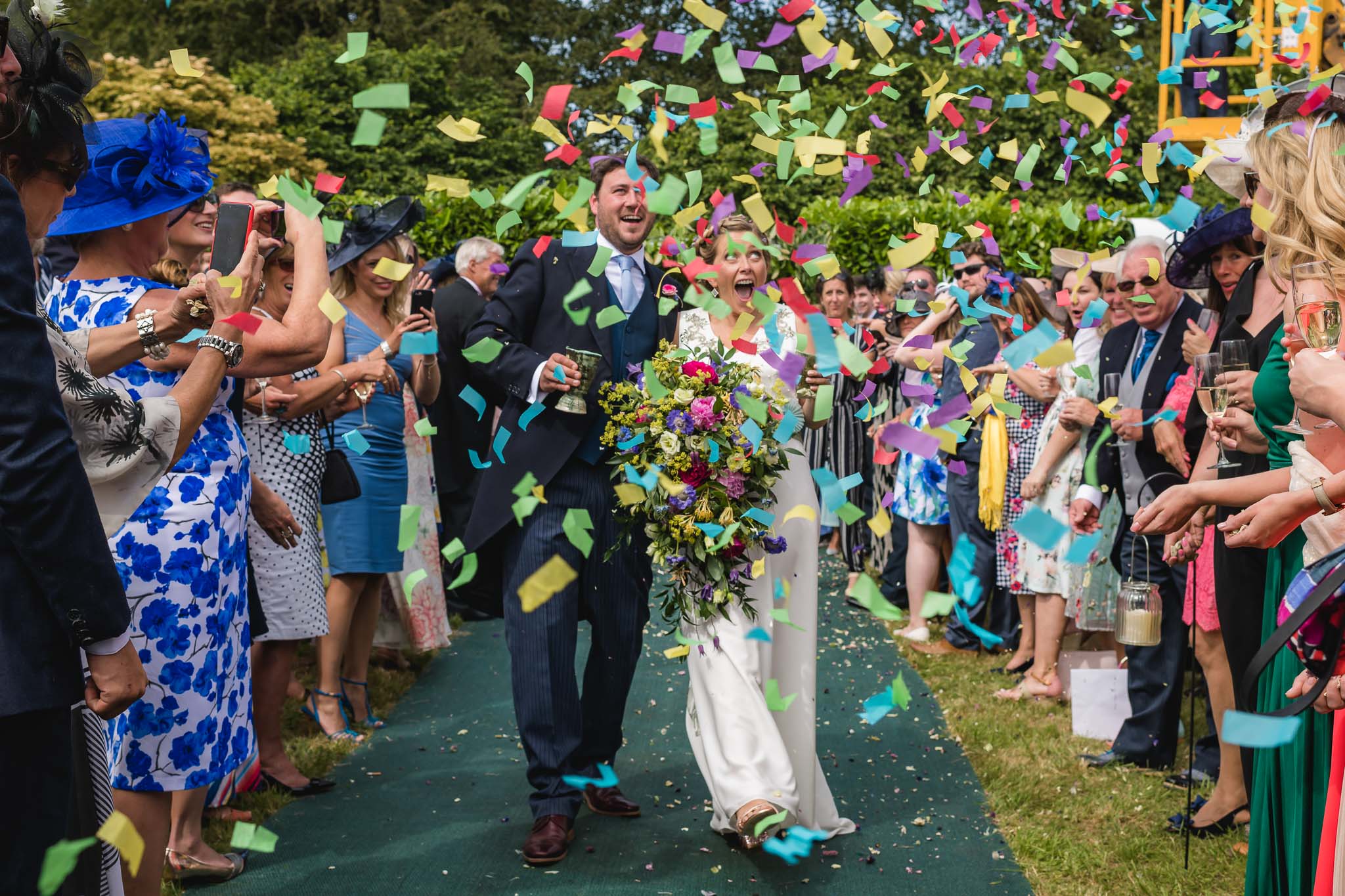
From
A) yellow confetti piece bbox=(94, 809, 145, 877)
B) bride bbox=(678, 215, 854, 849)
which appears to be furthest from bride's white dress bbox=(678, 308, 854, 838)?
yellow confetti piece bbox=(94, 809, 145, 877)

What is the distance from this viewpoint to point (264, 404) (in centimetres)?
472

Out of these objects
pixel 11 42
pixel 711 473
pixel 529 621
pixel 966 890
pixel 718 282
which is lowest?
pixel 966 890

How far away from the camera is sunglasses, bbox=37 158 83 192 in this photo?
2.22m

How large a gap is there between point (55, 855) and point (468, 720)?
4.03 metres

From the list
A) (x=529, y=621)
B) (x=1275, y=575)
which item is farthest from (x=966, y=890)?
(x=529, y=621)

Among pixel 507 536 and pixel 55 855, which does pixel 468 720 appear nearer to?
pixel 507 536

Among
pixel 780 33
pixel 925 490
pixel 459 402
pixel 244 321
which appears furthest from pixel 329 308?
pixel 925 490

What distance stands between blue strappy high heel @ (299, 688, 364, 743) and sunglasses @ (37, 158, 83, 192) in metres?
3.68

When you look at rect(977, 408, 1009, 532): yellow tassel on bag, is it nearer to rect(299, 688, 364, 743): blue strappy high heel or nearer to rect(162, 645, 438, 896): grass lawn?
rect(162, 645, 438, 896): grass lawn

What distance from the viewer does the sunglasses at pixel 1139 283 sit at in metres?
4.98

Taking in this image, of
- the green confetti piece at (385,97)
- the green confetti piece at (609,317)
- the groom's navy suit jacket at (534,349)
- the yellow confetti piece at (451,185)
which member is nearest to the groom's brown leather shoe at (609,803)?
the groom's navy suit jacket at (534,349)

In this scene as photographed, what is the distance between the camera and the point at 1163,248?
5.15 meters

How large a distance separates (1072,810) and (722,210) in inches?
102

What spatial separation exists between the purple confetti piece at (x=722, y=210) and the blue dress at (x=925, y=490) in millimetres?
3231
